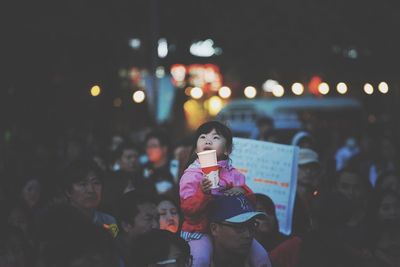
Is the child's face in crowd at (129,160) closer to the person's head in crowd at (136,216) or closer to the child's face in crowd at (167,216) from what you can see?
the child's face in crowd at (167,216)

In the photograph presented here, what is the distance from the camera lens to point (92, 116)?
1102 inches

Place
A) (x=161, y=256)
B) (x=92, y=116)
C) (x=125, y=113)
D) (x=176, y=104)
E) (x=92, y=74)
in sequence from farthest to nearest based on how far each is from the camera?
(x=176, y=104), (x=125, y=113), (x=92, y=116), (x=92, y=74), (x=161, y=256)

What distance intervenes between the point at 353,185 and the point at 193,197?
3.69 meters

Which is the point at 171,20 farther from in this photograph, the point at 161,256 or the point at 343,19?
the point at 161,256

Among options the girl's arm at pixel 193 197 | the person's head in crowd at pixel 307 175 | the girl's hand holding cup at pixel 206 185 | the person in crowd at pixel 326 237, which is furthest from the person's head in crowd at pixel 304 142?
the girl's hand holding cup at pixel 206 185

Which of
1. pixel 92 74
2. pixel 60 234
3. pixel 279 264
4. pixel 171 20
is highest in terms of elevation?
pixel 171 20

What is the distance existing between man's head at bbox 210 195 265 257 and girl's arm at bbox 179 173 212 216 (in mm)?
92

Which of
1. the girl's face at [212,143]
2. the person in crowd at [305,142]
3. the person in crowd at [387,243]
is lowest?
the person in crowd at [387,243]

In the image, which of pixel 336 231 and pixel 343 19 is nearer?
pixel 336 231

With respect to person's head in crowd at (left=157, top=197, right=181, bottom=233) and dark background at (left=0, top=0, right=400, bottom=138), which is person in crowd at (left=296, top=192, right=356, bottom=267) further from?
dark background at (left=0, top=0, right=400, bottom=138)

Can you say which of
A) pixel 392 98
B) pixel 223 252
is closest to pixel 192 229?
pixel 223 252

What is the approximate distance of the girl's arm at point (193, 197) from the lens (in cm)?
550

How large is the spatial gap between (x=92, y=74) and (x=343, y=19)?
782 centimetres

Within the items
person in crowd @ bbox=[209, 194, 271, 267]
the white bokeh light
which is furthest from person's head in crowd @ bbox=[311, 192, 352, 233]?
the white bokeh light
